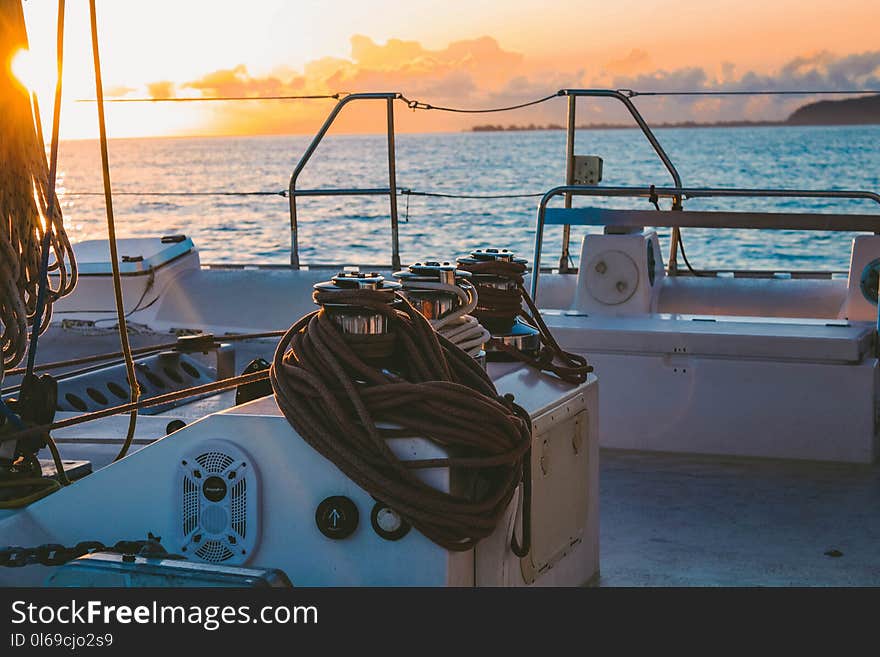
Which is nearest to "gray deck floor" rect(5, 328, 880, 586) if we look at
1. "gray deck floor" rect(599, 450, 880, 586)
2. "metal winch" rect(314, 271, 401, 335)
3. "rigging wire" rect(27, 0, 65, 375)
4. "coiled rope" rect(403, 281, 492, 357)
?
"gray deck floor" rect(599, 450, 880, 586)

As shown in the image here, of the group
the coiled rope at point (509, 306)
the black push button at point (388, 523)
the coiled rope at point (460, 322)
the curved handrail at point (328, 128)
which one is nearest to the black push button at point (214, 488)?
the black push button at point (388, 523)

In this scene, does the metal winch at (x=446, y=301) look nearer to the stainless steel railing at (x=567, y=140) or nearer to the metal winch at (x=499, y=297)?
the metal winch at (x=499, y=297)

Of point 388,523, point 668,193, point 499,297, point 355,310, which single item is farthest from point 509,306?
point 668,193

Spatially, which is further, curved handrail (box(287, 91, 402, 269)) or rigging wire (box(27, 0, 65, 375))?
curved handrail (box(287, 91, 402, 269))

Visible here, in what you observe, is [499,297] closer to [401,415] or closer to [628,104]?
[401,415]

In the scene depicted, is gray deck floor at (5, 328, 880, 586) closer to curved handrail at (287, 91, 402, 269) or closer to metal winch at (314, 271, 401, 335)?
metal winch at (314, 271, 401, 335)

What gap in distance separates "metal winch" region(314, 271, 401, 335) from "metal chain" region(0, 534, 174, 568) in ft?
1.53

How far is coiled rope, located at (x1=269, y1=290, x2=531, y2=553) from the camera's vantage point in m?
1.83

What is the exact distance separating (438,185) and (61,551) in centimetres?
3202

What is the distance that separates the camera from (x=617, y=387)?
13.0 feet

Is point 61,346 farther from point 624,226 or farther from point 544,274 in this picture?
point 624,226

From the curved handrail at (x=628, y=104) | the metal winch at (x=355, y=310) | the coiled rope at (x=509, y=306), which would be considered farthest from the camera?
the curved handrail at (x=628, y=104)

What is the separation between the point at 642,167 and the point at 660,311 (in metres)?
38.3

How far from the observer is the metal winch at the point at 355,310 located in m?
1.93
